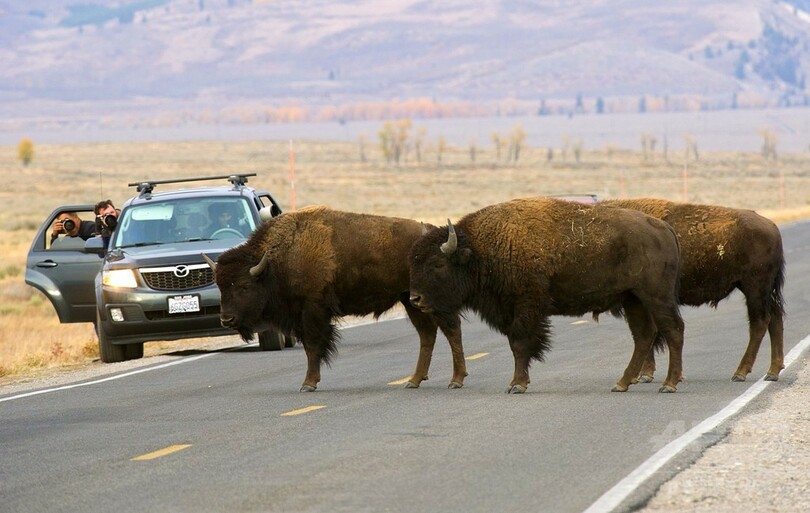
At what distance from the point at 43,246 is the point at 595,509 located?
13.0m

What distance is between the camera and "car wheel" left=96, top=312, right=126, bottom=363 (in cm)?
1922

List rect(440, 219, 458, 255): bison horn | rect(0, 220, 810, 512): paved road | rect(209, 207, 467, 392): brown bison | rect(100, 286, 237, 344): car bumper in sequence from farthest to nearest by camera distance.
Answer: rect(100, 286, 237, 344): car bumper, rect(209, 207, 467, 392): brown bison, rect(440, 219, 458, 255): bison horn, rect(0, 220, 810, 512): paved road

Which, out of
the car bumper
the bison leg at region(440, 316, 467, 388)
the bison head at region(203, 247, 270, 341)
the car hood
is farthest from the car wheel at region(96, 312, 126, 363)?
the bison leg at region(440, 316, 467, 388)

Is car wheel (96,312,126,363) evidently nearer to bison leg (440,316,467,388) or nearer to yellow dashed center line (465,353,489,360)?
yellow dashed center line (465,353,489,360)

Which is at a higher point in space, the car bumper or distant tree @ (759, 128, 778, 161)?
the car bumper

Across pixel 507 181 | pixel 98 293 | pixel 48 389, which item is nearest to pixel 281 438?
pixel 48 389

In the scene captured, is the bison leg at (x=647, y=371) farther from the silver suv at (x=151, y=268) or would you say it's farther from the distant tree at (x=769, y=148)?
the distant tree at (x=769, y=148)

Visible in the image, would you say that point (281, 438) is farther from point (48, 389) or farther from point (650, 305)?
point (48, 389)

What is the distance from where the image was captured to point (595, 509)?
8922 millimetres

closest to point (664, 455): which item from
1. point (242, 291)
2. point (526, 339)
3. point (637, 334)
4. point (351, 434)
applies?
point (351, 434)

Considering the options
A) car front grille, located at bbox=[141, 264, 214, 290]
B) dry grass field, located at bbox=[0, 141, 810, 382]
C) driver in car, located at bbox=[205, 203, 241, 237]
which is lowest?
dry grass field, located at bbox=[0, 141, 810, 382]

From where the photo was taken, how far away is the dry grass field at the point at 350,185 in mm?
29844

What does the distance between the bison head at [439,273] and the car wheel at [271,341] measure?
5.18 meters

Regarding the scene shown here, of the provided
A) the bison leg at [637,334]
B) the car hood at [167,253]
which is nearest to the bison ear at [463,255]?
Result: the bison leg at [637,334]
